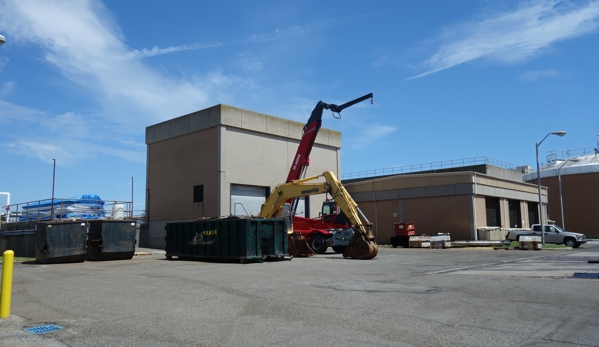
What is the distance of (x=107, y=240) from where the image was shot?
2367 centimetres

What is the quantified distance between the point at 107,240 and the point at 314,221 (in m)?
11.6

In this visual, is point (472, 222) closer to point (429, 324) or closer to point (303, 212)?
point (303, 212)

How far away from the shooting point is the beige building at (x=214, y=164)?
37.1 meters

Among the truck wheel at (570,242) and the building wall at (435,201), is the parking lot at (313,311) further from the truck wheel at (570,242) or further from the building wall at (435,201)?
the building wall at (435,201)

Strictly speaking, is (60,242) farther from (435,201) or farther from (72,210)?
(435,201)

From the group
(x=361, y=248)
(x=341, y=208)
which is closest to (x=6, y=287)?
(x=361, y=248)

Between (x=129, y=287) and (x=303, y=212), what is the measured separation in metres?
30.0

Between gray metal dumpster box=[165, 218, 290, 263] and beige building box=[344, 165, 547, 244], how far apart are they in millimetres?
22837

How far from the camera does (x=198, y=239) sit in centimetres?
2397

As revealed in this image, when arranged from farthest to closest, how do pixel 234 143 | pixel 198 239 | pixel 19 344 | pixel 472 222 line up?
pixel 472 222
pixel 234 143
pixel 198 239
pixel 19 344

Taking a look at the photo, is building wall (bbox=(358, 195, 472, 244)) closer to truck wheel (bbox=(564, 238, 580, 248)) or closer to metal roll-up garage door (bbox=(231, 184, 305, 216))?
truck wheel (bbox=(564, 238, 580, 248))

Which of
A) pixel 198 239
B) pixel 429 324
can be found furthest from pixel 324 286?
pixel 198 239

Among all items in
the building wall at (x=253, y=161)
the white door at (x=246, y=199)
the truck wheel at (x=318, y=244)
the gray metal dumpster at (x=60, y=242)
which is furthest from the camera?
the white door at (x=246, y=199)

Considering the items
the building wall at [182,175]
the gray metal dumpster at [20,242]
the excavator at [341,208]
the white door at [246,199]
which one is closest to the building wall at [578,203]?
the white door at [246,199]
